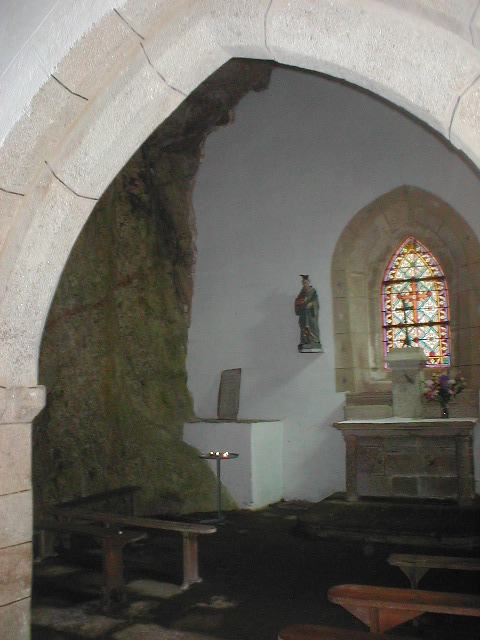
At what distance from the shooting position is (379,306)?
24.5 ft

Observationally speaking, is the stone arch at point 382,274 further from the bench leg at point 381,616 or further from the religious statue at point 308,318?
the bench leg at point 381,616

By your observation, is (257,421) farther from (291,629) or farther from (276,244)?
(291,629)

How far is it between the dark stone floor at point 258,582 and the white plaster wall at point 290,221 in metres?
1.67

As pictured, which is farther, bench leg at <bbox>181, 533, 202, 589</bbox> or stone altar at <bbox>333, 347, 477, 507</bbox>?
stone altar at <bbox>333, 347, 477, 507</bbox>

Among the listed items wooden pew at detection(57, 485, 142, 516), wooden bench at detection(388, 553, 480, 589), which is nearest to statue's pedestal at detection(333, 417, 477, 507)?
wooden pew at detection(57, 485, 142, 516)

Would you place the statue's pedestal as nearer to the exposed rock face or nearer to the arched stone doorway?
the exposed rock face

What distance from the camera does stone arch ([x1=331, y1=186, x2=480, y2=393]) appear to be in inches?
264

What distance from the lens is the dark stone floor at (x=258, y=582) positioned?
10.9ft

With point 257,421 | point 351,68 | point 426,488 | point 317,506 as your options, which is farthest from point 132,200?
point 351,68

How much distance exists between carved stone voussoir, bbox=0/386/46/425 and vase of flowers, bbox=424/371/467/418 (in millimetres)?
4462

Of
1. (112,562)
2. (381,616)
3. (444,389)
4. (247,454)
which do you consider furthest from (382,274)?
(381,616)

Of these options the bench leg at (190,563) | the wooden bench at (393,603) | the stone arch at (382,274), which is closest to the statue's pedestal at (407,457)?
the stone arch at (382,274)

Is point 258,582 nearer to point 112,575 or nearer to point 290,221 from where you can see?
point 112,575

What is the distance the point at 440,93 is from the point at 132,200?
6.00 meters
